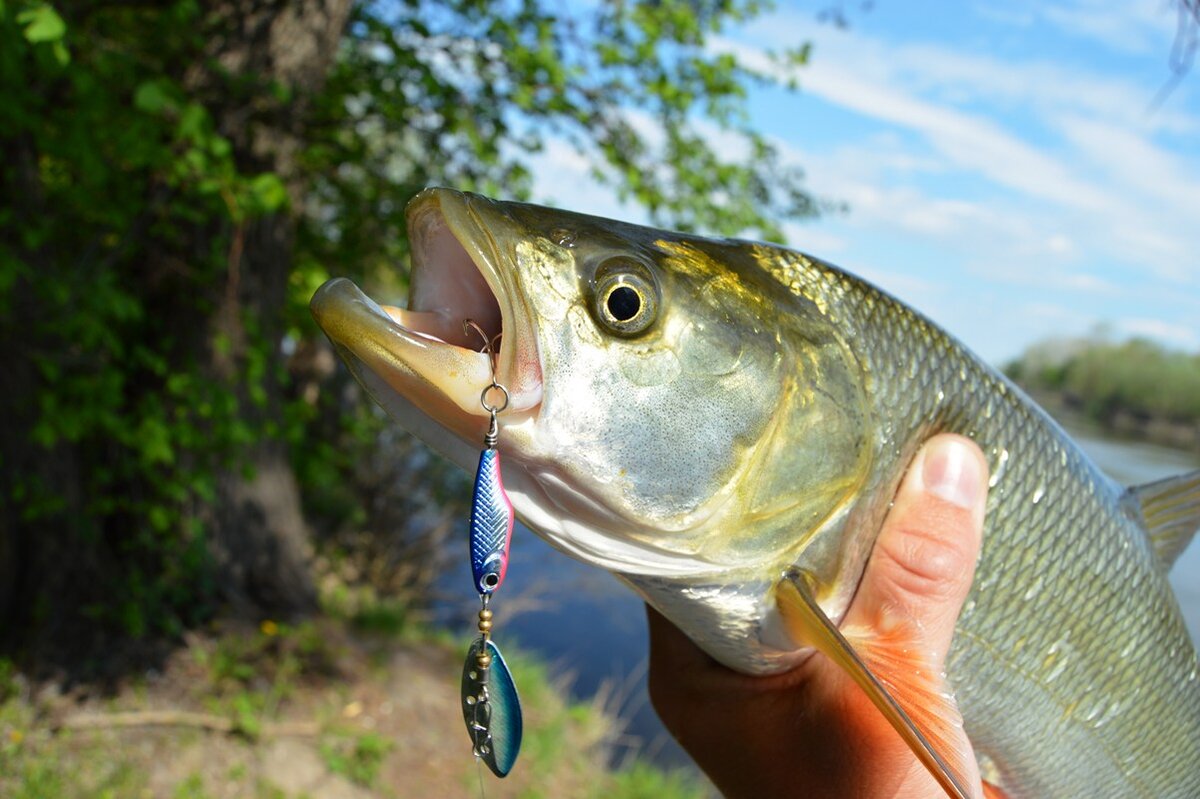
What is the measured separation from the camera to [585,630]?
472 inches

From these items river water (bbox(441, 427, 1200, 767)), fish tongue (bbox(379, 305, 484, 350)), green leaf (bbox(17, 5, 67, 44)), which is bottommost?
river water (bbox(441, 427, 1200, 767))

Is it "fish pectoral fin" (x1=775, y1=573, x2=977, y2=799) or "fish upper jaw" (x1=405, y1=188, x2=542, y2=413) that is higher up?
"fish upper jaw" (x1=405, y1=188, x2=542, y2=413)

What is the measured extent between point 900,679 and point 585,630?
35.0 feet

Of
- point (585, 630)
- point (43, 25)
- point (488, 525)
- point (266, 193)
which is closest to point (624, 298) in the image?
point (488, 525)

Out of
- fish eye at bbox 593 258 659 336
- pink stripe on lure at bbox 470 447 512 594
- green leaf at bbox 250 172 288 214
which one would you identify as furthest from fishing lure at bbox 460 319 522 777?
green leaf at bbox 250 172 288 214

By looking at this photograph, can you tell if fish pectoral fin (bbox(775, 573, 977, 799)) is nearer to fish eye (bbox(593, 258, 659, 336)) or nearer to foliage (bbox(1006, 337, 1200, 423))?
fish eye (bbox(593, 258, 659, 336))

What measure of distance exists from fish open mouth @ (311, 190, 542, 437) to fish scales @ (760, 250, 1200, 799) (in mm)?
648

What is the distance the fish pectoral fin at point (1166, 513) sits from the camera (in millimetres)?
2264

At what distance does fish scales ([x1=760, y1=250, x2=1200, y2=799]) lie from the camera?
6.20 feet

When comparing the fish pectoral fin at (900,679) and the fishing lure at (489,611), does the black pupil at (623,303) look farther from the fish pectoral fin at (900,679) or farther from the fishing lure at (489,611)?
the fish pectoral fin at (900,679)

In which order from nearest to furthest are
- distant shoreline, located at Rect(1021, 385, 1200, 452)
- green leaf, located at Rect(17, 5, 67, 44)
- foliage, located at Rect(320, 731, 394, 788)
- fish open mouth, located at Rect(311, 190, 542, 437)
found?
fish open mouth, located at Rect(311, 190, 542, 437)
green leaf, located at Rect(17, 5, 67, 44)
foliage, located at Rect(320, 731, 394, 788)
distant shoreline, located at Rect(1021, 385, 1200, 452)

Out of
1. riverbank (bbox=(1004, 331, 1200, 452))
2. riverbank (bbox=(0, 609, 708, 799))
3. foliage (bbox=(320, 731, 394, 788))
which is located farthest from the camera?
riverbank (bbox=(1004, 331, 1200, 452))

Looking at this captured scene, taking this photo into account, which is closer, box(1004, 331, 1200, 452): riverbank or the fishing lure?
the fishing lure

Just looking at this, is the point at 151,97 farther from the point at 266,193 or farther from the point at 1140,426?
the point at 1140,426
